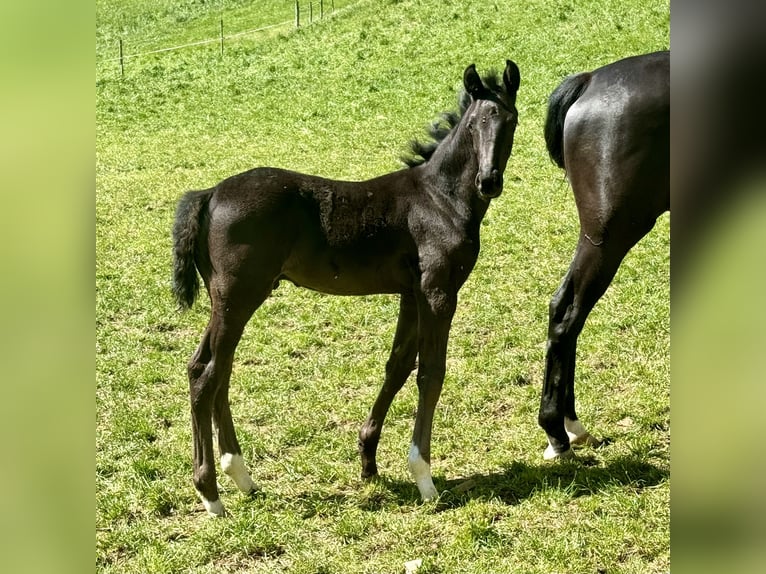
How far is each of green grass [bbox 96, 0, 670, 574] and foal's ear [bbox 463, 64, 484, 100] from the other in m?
2.22

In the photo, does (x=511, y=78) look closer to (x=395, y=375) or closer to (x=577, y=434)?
(x=395, y=375)

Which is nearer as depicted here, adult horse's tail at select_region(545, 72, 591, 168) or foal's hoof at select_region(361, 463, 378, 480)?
foal's hoof at select_region(361, 463, 378, 480)

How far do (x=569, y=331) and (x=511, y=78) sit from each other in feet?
5.38

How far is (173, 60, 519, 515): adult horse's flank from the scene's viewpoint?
412 cm

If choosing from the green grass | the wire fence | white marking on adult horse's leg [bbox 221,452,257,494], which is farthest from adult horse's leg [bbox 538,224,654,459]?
the wire fence

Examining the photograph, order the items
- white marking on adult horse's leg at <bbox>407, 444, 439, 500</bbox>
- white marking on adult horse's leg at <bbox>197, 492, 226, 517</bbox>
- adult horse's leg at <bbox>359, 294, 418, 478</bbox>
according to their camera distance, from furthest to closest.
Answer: adult horse's leg at <bbox>359, 294, 418, 478</bbox>
white marking on adult horse's leg at <bbox>407, 444, 439, 500</bbox>
white marking on adult horse's leg at <bbox>197, 492, 226, 517</bbox>

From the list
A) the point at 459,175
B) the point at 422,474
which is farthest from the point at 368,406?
the point at 459,175

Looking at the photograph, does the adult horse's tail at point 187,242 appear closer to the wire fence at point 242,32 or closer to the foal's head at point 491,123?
the foal's head at point 491,123

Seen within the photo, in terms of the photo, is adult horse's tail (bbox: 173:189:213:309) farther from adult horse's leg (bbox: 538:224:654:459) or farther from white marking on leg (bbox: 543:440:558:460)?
white marking on leg (bbox: 543:440:558:460)

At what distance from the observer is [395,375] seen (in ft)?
15.3

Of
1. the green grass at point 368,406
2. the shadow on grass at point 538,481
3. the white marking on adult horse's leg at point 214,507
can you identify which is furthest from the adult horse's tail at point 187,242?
the shadow on grass at point 538,481

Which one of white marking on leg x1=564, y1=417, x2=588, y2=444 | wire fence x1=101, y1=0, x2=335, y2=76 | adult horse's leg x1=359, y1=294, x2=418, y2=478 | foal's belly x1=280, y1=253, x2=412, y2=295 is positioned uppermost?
wire fence x1=101, y1=0, x2=335, y2=76

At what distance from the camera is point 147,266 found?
897cm
